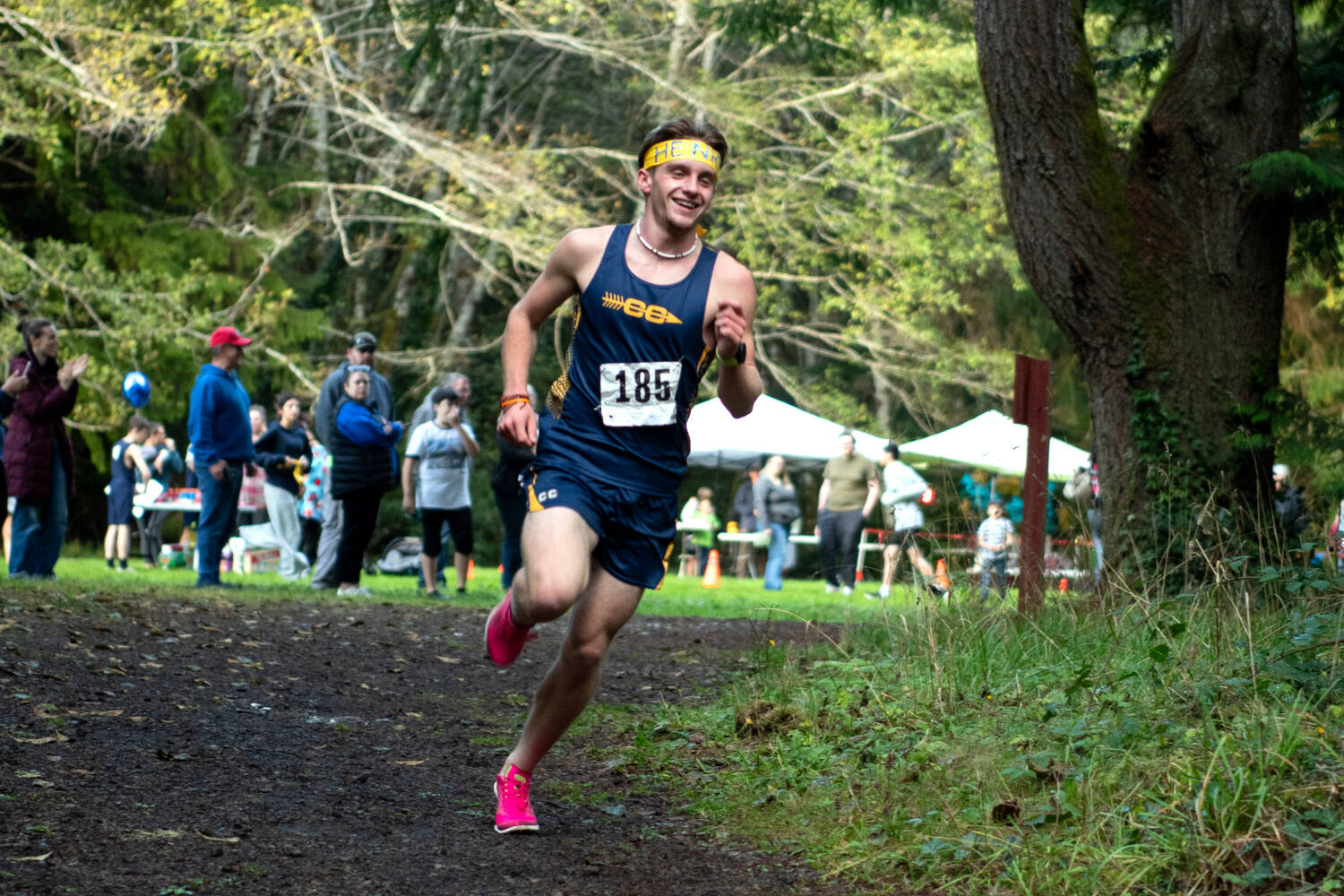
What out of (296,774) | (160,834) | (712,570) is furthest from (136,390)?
(160,834)

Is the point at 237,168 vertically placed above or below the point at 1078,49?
above

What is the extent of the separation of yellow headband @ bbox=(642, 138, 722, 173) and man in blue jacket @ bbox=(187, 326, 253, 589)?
25.7ft

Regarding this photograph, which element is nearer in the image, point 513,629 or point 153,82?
point 513,629

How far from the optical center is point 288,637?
9180mm

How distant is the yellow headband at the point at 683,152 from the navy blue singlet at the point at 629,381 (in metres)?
0.34

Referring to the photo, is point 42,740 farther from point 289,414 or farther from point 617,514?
point 289,414

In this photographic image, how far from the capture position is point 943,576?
25.2 feet

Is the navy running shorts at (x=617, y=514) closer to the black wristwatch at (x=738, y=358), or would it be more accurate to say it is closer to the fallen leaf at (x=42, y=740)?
the black wristwatch at (x=738, y=358)

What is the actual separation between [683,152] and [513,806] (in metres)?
2.14

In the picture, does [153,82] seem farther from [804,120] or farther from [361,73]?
[804,120]

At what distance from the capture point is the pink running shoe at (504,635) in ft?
16.0

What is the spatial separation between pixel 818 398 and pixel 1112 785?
1026 inches

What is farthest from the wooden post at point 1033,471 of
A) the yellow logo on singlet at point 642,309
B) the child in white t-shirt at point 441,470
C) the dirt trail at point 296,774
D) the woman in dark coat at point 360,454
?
the child in white t-shirt at point 441,470

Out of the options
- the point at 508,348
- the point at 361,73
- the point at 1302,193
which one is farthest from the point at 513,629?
the point at 361,73
